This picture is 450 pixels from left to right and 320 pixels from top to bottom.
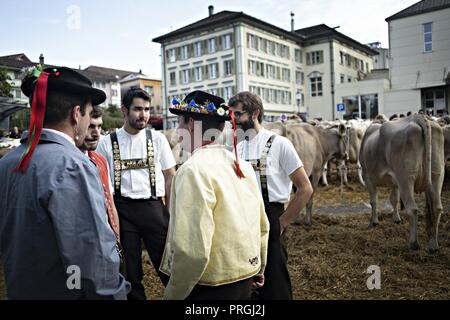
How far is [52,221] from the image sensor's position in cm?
170

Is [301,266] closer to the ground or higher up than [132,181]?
closer to the ground

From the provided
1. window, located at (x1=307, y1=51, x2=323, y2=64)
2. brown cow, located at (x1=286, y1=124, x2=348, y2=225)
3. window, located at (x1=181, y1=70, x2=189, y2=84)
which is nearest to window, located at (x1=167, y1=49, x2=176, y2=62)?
window, located at (x1=181, y1=70, x2=189, y2=84)

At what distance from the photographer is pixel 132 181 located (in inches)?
143

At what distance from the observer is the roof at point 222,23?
4154 centimetres

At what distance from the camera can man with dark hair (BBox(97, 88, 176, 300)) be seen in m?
3.55

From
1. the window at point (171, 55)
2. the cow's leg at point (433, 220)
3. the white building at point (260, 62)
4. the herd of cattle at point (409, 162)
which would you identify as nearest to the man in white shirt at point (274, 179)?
the herd of cattle at point (409, 162)

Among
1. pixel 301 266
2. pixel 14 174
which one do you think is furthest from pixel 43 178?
pixel 301 266

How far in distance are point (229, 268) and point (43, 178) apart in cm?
106

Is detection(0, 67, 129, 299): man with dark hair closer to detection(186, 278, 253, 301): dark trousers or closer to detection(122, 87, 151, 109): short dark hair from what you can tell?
detection(186, 278, 253, 301): dark trousers

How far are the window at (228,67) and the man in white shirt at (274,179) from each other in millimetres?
40351

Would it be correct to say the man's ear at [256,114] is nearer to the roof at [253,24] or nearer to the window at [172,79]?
the roof at [253,24]

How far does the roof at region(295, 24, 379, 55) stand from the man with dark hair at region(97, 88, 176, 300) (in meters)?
48.2
